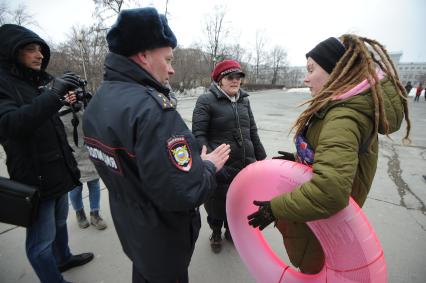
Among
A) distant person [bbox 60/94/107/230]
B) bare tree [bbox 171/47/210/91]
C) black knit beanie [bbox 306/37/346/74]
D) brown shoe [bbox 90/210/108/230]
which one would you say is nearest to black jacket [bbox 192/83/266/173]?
black knit beanie [bbox 306/37/346/74]

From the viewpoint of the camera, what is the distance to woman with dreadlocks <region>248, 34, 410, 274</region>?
1055 mm

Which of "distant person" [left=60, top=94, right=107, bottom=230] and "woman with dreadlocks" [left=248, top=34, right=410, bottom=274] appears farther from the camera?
"distant person" [left=60, top=94, right=107, bottom=230]

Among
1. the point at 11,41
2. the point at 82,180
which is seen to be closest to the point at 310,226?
the point at 11,41

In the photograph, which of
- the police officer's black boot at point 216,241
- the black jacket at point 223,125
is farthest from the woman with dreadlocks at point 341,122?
the police officer's black boot at point 216,241

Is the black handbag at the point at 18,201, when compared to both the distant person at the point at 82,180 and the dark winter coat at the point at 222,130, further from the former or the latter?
the dark winter coat at the point at 222,130

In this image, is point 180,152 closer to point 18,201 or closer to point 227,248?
point 18,201

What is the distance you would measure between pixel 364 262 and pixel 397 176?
4134mm

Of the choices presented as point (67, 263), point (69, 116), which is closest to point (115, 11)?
point (69, 116)

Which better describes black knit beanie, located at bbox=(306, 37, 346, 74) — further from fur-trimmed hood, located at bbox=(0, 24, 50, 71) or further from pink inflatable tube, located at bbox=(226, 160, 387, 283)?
fur-trimmed hood, located at bbox=(0, 24, 50, 71)

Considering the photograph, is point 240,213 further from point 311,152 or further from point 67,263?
point 67,263

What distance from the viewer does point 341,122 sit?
1.08 metres

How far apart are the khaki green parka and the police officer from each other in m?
0.45

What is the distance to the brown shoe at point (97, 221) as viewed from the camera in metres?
2.85

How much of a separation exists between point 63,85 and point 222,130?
142cm
